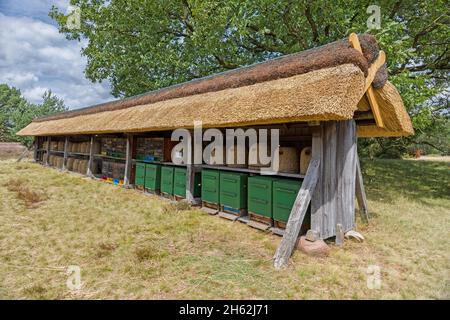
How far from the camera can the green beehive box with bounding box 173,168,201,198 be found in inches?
318

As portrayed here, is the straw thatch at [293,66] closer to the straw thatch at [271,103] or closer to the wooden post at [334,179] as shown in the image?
the straw thatch at [271,103]

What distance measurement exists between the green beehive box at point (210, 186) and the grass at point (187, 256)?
502mm

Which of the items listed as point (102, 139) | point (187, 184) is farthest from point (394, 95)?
point (102, 139)

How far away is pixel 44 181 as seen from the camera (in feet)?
38.7

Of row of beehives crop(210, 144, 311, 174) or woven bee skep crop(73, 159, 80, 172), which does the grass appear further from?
woven bee skep crop(73, 159, 80, 172)

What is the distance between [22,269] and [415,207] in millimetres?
10292

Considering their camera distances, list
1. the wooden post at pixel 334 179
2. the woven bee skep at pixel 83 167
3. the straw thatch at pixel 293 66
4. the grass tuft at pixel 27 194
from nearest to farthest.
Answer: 1. the straw thatch at pixel 293 66
2. the wooden post at pixel 334 179
3. the grass tuft at pixel 27 194
4. the woven bee skep at pixel 83 167

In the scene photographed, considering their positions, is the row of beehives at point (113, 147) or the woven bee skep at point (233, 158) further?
the row of beehives at point (113, 147)

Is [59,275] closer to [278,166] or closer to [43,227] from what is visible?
[43,227]

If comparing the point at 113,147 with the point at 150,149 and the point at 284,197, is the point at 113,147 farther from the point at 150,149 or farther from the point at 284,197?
the point at 284,197

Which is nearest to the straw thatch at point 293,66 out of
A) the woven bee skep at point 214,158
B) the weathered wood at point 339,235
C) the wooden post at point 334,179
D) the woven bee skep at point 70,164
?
the wooden post at point 334,179

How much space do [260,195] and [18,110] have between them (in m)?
52.5

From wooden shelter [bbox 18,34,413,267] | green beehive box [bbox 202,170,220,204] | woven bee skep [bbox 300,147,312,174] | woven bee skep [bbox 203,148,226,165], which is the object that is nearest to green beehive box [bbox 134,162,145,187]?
wooden shelter [bbox 18,34,413,267]

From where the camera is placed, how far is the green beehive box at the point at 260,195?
5625 millimetres
